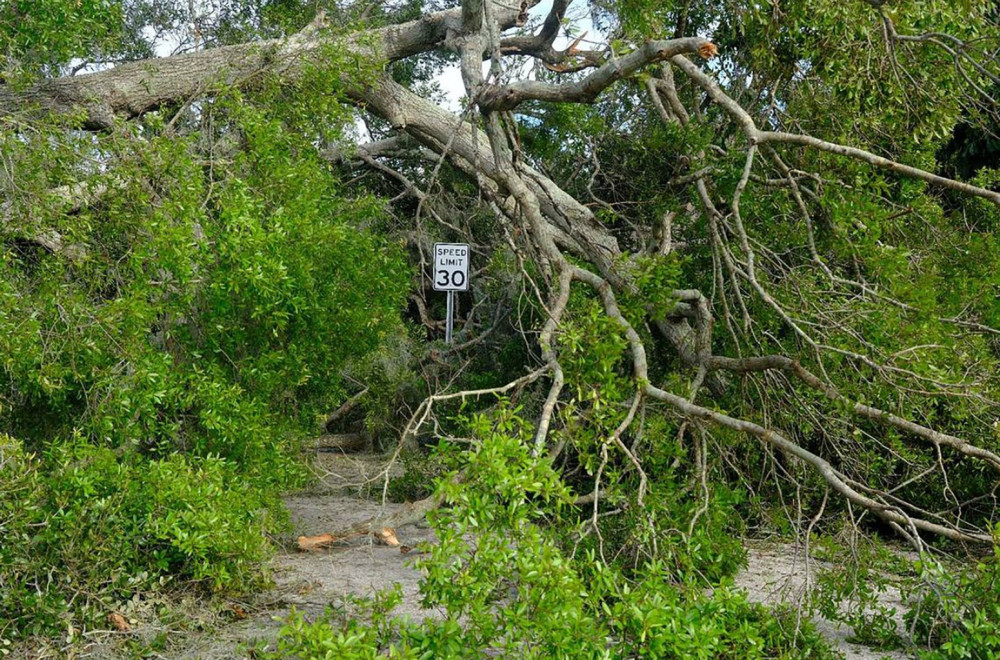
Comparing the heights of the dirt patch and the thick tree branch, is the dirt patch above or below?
below

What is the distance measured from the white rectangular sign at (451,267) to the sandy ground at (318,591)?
2.15m

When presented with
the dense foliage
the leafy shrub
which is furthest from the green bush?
the leafy shrub

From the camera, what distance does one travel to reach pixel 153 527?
498 cm

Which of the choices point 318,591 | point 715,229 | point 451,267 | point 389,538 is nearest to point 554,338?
point 715,229

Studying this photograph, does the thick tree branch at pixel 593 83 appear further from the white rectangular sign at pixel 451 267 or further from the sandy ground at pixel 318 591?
the white rectangular sign at pixel 451 267

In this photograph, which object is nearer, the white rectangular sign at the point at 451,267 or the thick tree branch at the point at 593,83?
the thick tree branch at the point at 593,83

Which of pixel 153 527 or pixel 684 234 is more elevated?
pixel 684 234

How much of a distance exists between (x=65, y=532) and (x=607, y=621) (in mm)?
2556

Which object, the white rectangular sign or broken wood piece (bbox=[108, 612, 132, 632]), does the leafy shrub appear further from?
the white rectangular sign

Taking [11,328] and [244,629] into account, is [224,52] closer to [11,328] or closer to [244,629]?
[11,328]

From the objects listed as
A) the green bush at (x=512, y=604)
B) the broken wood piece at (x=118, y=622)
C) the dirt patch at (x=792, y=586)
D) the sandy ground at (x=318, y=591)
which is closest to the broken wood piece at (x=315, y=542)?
the sandy ground at (x=318, y=591)

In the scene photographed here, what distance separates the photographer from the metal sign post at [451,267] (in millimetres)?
9641

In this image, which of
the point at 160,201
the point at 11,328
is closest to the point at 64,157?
the point at 160,201

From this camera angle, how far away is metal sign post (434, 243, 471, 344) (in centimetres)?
964
